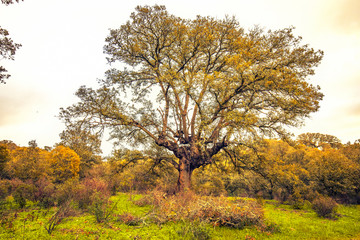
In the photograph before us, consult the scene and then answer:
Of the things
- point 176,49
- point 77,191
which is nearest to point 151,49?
point 176,49

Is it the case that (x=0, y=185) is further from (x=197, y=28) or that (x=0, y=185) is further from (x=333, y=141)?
(x=333, y=141)

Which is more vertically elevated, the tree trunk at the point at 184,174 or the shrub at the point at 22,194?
the tree trunk at the point at 184,174

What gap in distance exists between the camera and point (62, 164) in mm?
18391

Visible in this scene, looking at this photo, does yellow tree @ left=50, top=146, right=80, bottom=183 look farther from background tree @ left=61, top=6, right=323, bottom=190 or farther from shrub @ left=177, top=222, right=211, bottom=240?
shrub @ left=177, top=222, right=211, bottom=240

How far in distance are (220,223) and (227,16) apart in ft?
42.3

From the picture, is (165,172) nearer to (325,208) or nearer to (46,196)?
(46,196)

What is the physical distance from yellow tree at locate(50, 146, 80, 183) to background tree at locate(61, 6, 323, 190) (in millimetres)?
8288

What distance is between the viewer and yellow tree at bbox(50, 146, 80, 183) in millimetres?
18016

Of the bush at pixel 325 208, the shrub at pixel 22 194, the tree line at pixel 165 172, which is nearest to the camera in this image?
the shrub at pixel 22 194

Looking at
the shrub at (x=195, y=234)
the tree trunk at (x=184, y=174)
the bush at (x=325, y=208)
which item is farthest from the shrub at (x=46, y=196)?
the bush at (x=325, y=208)

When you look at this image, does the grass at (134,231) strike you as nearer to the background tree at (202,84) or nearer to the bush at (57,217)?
the bush at (57,217)

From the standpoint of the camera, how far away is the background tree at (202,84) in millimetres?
10898

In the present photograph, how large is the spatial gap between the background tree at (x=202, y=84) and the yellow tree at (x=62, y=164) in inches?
326

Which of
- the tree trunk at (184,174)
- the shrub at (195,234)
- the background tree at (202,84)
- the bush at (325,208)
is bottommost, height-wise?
the bush at (325,208)
